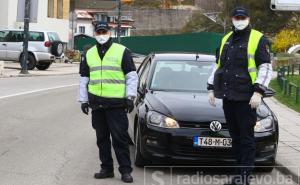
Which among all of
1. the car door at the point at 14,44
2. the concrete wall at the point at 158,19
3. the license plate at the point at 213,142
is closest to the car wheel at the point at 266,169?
the license plate at the point at 213,142

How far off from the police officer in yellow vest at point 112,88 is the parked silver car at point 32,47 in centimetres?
2421

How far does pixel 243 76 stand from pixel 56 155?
3.35m

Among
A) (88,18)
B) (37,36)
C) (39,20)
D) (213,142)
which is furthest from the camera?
(88,18)

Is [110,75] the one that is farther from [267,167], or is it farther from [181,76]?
[267,167]

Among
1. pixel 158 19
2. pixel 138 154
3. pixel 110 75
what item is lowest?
pixel 138 154

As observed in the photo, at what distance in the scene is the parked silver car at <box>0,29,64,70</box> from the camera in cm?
3120

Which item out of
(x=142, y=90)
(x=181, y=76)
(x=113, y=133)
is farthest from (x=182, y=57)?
(x=113, y=133)

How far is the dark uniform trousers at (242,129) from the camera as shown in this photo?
669 centimetres

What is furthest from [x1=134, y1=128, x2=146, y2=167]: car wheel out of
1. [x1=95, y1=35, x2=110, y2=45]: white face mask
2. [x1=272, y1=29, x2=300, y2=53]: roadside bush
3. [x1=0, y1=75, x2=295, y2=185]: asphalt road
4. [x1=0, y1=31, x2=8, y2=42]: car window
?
[x1=272, y1=29, x2=300, y2=53]: roadside bush

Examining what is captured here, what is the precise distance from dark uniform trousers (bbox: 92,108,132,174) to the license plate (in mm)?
865

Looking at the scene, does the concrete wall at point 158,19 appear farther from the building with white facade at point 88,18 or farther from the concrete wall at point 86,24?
the concrete wall at point 86,24

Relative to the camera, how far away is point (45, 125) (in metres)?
12.0

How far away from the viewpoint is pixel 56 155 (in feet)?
29.3

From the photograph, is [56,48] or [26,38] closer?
[26,38]
